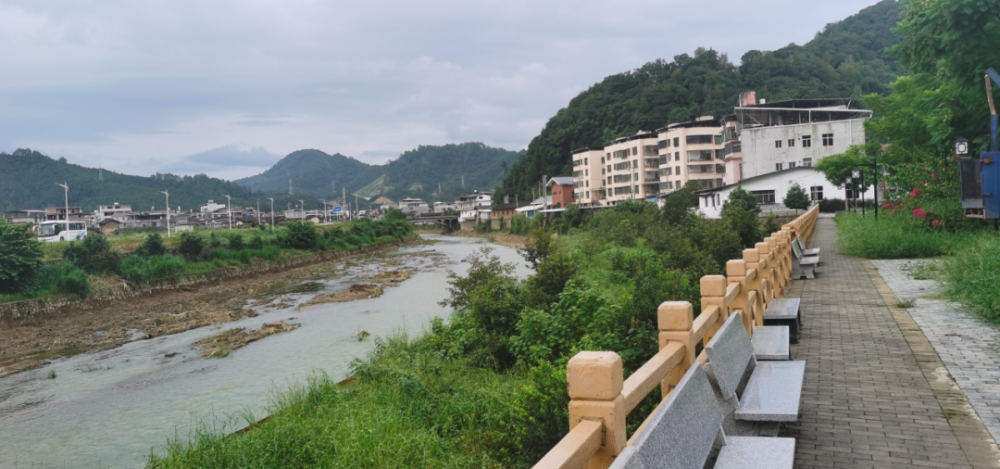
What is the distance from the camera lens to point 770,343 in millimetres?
5453

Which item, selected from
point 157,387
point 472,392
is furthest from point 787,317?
point 157,387

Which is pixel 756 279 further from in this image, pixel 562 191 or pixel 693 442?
pixel 562 191

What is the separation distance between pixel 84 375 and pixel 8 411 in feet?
8.02

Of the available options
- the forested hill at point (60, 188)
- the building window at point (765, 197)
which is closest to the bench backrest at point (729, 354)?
the building window at point (765, 197)

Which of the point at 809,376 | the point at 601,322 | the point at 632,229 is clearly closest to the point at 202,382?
the point at 601,322

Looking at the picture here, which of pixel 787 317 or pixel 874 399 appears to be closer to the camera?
pixel 874 399

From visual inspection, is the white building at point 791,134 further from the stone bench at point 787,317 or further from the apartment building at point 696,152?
the stone bench at point 787,317

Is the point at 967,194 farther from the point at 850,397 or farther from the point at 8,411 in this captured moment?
the point at 8,411

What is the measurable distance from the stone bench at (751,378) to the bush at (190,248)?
30.4m

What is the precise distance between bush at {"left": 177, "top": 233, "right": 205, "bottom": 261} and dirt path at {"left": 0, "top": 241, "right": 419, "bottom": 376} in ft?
10.3

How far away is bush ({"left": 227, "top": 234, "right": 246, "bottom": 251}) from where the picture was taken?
1334 inches

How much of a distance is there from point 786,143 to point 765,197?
1045 centimetres

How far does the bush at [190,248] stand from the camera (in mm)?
30359

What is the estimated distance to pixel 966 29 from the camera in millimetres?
10758
